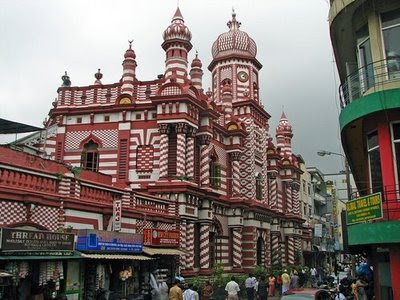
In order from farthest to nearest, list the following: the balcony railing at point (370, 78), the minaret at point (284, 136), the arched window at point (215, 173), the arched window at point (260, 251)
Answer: the minaret at point (284, 136) → the arched window at point (260, 251) → the arched window at point (215, 173) → the balcony railing at point (370, 78)

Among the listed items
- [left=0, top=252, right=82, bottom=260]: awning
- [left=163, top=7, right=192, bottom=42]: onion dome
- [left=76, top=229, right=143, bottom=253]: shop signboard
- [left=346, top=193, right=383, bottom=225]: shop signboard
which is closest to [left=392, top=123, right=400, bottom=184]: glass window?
[left=346, top=193, right=383, bottom=225]: shop signboard

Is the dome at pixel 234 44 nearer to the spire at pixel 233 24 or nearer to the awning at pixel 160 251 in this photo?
the spire at pixel 233 24

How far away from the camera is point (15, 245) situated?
14102 millimetres

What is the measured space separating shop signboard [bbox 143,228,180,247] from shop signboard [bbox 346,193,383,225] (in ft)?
33.0

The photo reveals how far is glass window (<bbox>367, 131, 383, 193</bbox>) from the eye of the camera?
13.8 m

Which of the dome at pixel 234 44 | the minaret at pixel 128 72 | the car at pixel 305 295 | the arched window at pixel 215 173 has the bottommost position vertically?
the car at pixel 305 295

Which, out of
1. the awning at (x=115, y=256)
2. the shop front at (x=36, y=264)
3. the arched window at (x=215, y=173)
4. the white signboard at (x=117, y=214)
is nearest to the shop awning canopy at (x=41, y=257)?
the shop front at (x=36, y=264)

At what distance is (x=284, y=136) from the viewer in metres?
56.7

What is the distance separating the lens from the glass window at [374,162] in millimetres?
13772

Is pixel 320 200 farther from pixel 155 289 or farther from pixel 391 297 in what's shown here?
pixel 391 297

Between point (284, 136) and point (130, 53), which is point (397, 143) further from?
point (284, 136)

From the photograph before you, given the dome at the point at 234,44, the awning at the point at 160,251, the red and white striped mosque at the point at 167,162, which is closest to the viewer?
the red and white striped mosque at the point at 167,162

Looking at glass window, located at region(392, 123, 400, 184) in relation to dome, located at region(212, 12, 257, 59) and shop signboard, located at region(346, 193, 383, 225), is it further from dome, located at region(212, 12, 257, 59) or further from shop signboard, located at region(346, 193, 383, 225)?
dome, located at region(212, 12, 257, 59)

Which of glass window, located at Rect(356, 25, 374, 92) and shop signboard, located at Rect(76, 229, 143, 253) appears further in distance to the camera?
shop signboard, located at Rect(76, 229, 143, 253)
